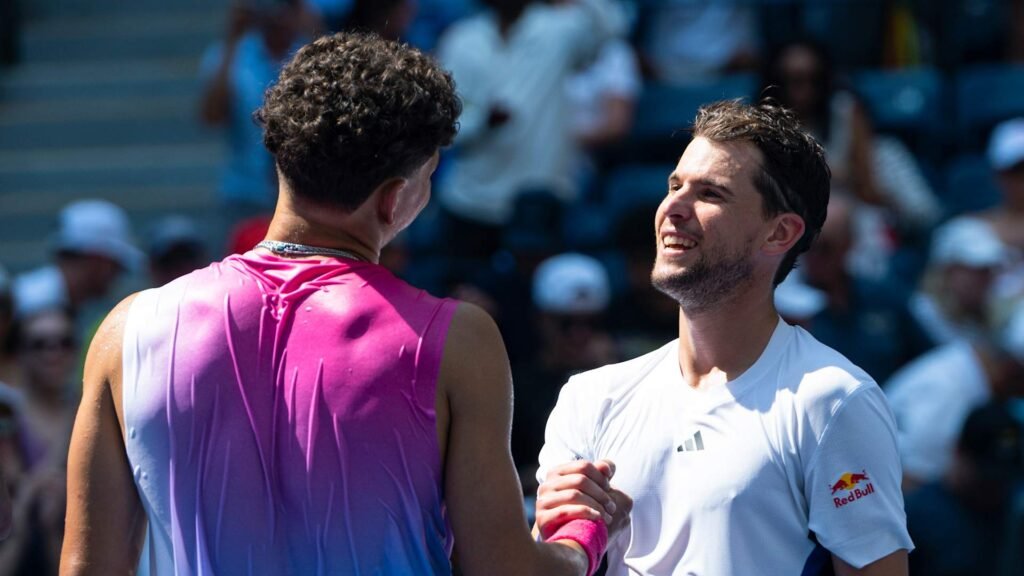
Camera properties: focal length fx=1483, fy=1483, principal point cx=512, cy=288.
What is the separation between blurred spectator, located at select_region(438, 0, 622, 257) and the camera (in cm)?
743

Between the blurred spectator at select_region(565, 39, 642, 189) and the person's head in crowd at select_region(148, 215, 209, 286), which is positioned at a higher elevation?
the blurred spectator at select_region(565, 39, 642, 189)

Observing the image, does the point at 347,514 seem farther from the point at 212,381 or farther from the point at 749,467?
the point at 749,467

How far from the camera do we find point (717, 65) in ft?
26.3

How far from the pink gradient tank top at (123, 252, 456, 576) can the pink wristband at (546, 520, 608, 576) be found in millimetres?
265

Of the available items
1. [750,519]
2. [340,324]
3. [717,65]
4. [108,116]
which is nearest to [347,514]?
[340,324]

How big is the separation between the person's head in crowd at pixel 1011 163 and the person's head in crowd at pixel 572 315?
1968 mm

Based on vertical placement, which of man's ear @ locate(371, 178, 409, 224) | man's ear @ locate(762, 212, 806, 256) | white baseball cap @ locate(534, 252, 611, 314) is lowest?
white baseball cap @ locate(534, 252, 611, 314)

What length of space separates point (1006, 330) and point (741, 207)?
3972 millimetres

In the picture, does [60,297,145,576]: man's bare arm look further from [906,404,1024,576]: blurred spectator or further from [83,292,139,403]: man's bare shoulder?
[906,404,1024,576]: blurred spectator

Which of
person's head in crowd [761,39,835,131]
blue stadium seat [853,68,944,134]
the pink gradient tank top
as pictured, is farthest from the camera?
blue stadium seat [853,68,944,134]

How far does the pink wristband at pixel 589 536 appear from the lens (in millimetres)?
2670

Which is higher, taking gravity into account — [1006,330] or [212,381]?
[212,381]

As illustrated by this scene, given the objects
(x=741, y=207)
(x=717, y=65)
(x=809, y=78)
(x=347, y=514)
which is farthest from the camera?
(x=717, y=65)

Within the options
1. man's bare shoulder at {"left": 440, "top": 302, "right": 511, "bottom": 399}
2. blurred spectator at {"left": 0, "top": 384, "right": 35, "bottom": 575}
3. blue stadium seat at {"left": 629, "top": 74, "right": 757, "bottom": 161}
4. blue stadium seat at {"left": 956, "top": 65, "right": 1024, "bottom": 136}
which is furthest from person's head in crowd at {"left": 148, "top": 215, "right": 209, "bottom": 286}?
man's bare shoulder at {"left": 440, "top": 302, "right": 511, "bottom": 399}
